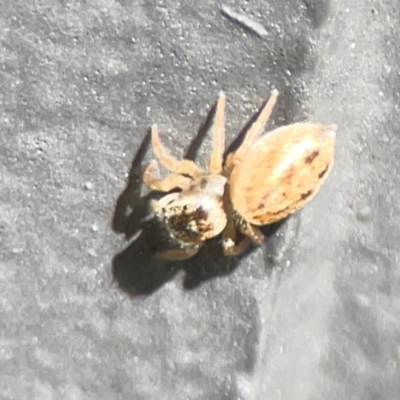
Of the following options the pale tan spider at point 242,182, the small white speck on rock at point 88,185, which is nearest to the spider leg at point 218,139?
the pale tan spider at point 242,182

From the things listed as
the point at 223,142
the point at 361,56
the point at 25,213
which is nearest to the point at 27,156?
the point at 25,213

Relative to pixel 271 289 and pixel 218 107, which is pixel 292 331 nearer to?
pixel 271 289

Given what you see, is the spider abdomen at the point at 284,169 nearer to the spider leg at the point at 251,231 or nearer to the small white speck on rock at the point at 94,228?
the spider leg at the point at 251,231

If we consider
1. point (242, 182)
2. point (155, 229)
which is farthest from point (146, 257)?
point (242, 182)

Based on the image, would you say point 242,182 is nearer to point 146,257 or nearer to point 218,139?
point 218,139

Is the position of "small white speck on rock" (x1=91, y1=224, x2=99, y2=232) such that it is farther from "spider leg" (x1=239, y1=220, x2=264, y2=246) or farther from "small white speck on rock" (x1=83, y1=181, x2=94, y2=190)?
"spider leg" (x1=239, y1=220, x2=264, y2=246)

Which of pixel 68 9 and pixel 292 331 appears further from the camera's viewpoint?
pixel 292 331
